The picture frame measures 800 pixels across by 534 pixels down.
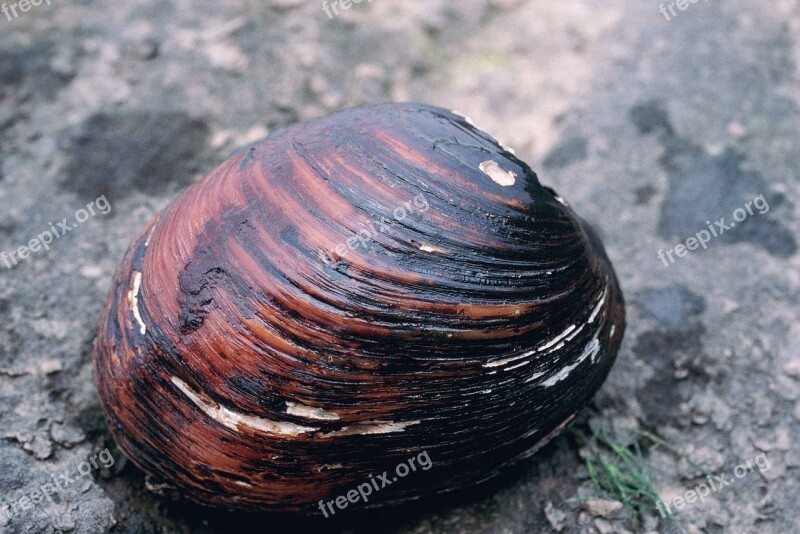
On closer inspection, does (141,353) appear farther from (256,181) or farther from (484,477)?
(484,477)

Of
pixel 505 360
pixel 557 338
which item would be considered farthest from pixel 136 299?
pixel 557 338

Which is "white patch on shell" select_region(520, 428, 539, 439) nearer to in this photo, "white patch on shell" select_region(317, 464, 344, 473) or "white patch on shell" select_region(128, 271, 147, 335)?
"white patch on shell" select_region(317, 464, 344, 473)

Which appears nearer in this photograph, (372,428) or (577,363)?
(372,428)

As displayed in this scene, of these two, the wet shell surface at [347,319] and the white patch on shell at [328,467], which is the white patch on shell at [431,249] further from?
the white patch on shell at [328,467]

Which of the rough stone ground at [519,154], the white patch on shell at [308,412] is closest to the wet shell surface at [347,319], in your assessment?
the white patch on shell at [308,412]

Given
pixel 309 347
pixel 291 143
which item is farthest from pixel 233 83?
pixel 309 347

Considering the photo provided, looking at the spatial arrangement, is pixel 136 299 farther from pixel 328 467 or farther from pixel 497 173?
pixel 497 173

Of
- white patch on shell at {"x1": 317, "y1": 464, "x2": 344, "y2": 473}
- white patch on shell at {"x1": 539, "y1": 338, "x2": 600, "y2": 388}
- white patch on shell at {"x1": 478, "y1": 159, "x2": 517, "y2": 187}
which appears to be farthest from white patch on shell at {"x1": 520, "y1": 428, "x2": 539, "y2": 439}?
white patch on shell at {"x1": 478, "y1": 159, "x2": 517, "y2": 187}
